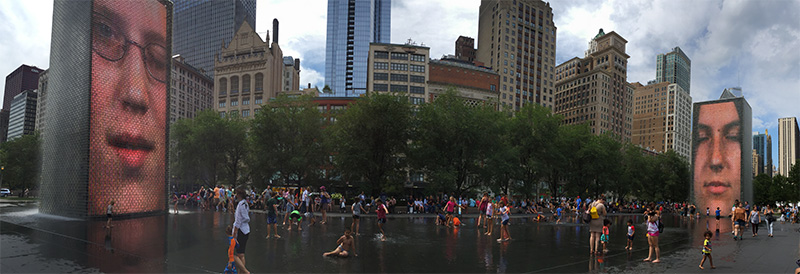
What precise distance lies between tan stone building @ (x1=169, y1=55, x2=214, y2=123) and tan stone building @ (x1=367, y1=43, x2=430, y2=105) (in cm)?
6406

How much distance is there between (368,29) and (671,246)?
144 m

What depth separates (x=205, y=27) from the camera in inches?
7037

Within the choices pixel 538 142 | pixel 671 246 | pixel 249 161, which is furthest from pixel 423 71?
pixel 671 246

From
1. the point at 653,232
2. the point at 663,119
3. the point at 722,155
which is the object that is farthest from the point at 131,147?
the point at 663,119

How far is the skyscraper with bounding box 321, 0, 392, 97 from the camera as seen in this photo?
492 ft

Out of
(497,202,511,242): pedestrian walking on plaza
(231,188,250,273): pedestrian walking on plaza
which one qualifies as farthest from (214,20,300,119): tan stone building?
(231,188,250,273): pedestrian walking on plaza

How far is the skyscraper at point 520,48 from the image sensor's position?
4496 inches

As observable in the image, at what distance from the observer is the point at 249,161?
46938mm

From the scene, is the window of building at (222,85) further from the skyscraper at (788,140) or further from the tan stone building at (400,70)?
the skyscraper at (788,140)

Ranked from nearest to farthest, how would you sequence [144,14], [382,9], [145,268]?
1. [145,268]
2. [144,14]
3. [382,9]

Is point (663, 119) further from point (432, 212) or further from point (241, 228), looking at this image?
point (241, 228)

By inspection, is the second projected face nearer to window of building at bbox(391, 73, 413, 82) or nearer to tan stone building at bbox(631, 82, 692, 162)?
window of building at bbox(391, 73, 413, 82)

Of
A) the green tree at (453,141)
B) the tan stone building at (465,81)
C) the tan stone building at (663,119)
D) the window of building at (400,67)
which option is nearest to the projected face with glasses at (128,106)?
the green tree at (453,141)

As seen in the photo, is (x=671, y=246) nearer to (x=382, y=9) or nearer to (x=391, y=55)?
(x=391, y=55)
